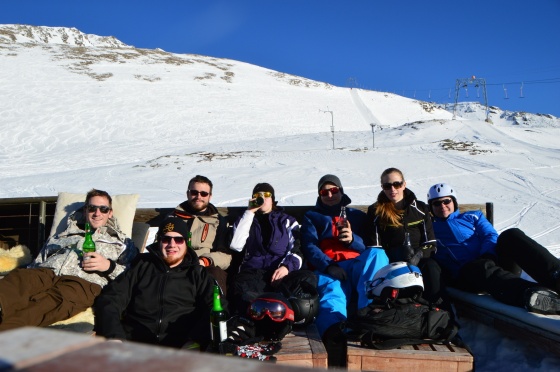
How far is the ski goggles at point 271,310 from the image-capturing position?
382 centimetres

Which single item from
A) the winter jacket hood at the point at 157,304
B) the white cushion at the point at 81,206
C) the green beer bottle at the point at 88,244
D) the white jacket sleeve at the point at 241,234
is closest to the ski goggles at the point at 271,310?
the winter jacket hood at the point at 157,304

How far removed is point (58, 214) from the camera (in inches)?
242

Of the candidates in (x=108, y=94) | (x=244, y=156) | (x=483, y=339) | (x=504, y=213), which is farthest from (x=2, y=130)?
(x=483, y=339)

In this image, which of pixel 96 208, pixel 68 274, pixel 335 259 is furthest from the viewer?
pixel 335 259

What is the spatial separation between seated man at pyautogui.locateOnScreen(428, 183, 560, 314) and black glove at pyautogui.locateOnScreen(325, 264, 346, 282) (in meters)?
1.31

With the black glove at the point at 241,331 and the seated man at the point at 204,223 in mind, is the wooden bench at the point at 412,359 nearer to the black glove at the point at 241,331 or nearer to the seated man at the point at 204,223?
the black glove at the point at 241,331

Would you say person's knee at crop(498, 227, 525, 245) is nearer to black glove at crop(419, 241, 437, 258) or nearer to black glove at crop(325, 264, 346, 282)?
black glove at crop(419, 241, 437, 258)

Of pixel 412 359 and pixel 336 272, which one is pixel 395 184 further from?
pixel 412 359

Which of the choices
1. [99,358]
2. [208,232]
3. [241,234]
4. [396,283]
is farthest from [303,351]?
[99,358]

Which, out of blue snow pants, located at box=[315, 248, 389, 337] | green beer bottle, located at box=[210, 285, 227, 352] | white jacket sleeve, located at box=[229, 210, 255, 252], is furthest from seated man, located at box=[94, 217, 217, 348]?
blue snow pants, located at box=[315, 248, 389, 337]

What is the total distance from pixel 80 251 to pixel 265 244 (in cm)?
196

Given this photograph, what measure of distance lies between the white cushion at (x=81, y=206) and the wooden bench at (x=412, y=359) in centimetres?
356

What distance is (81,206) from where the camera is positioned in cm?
616

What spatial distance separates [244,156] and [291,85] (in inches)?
1488
